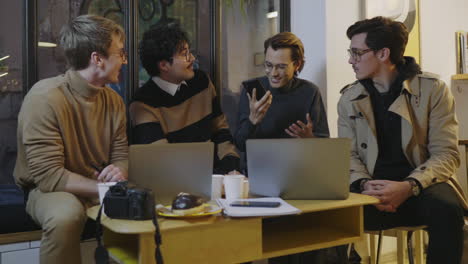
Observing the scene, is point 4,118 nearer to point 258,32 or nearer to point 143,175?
point 143,175

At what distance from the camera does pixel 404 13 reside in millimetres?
3248

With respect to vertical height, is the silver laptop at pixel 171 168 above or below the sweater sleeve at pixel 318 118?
below

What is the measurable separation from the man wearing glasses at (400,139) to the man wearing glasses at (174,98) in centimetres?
69

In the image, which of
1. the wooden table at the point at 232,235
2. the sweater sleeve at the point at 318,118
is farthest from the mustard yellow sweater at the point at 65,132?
the sweater sleeve at the point at 318,118

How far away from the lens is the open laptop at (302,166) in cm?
162

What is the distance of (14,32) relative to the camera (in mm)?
2330

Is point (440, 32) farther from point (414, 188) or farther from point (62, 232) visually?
point (62, 232)

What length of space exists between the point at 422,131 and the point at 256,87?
35.5 inches

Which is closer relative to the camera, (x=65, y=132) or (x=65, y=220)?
(x=65, y=220)

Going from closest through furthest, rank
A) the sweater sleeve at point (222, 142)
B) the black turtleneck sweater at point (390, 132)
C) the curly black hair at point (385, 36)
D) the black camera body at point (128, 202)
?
the black camera body at point (128, 202) < the black turtleneck sweater at point (390, 132) < the curly black hair at point (385, 36) < the sweater sleeve at point (222, 142)

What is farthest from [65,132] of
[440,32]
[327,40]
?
[440,32]

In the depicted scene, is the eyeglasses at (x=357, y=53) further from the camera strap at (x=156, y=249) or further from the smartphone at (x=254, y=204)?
the camera strap at (x=156, y=249)

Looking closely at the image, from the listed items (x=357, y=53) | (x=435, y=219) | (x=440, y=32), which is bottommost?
(x=435, y=219)

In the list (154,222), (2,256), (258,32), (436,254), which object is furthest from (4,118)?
(436,254)
